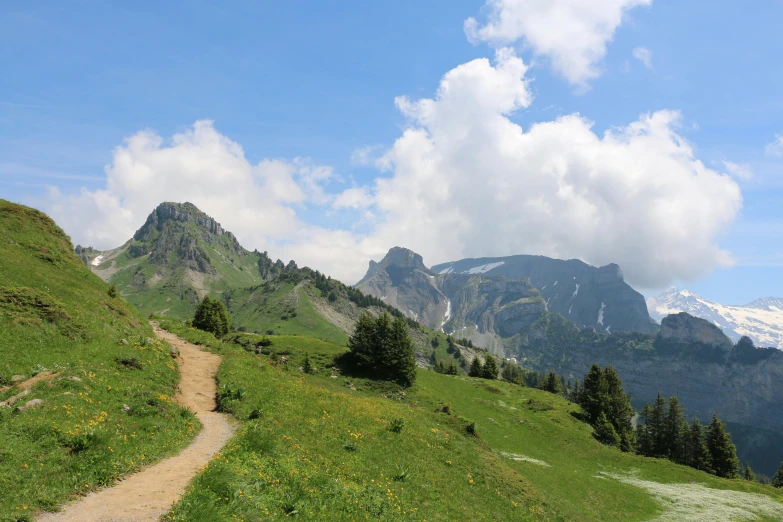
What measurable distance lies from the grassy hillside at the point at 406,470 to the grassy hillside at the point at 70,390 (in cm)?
430

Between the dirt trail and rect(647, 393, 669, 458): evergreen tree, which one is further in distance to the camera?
rect(647, 393, 669, 458): evergreen tree

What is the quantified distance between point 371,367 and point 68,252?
4445cm

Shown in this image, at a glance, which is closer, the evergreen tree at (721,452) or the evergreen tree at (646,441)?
the evergreen tree at (721,452)

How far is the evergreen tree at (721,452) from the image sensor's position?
81.1 meters

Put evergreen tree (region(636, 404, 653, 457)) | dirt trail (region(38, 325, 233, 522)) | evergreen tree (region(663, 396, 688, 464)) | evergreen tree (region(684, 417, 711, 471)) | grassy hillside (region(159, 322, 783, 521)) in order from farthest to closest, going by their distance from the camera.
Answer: evergreen tree (region(636, 404, 653, 457)), evergreen tree (region(663, 396, 688, 464)), evergreen tree (region(684, 417, 711, 471)), grassy hillside (region(159, 322, 783, 521)), dirt trail (region(38, 325, 233, 522))

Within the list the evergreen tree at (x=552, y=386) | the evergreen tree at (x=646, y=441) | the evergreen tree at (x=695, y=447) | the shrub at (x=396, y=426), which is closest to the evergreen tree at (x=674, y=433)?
the evergreen tree at (x=695, y=447)

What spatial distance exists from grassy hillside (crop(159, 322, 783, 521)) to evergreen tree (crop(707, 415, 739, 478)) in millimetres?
35396

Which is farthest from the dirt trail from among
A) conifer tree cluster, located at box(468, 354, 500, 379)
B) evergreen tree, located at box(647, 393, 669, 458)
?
evergreen tree, located at box(647, 393, 669, 458)

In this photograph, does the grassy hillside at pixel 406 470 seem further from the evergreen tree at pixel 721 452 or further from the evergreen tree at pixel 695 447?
the evergreen tree at pixel 695 447

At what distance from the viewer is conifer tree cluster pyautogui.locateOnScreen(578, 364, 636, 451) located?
2990 inches

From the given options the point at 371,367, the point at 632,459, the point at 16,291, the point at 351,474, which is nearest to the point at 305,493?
the point at 351,474

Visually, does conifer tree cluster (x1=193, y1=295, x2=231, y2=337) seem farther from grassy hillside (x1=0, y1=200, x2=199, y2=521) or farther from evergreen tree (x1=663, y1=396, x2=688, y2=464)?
evergreen tree (x1=663, y1=396, x2=688, y2=464)

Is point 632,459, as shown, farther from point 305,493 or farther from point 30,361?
point 30,361

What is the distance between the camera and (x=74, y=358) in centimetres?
2762
